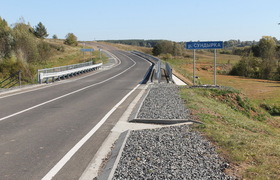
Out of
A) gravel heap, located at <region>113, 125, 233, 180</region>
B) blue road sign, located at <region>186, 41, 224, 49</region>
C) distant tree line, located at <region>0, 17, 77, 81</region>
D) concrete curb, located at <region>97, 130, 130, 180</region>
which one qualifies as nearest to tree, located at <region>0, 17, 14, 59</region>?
distant tree line, located at <region>0, 17, 77, 81</region>

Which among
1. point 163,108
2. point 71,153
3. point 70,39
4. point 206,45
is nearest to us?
point 71,153

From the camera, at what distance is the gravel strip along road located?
5078 millimetres

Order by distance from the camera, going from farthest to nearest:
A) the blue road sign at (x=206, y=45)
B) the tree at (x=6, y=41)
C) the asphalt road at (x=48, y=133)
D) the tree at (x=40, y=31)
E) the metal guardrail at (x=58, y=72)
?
the tree at (x=40, y=31) → the tree at (x=6, y=41) → the metal guardrail at (x=58, y=72) → the blue road sign at (x=206, y=45) → the asphalt road at (x=48, y=133)

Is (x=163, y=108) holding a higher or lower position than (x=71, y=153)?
higher

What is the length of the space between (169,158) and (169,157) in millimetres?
63

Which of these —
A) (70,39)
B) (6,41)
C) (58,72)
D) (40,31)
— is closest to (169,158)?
(58,72)

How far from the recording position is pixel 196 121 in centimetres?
923

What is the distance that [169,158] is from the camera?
5.88 meters

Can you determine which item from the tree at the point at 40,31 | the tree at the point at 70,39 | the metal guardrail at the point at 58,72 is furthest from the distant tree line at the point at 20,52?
the tree at the point at 70,39

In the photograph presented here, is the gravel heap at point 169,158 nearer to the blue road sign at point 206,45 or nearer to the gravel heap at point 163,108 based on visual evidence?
the gravel heap at point 163,108

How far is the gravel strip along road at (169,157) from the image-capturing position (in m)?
5.08

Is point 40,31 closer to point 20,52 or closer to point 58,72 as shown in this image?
point 20,52

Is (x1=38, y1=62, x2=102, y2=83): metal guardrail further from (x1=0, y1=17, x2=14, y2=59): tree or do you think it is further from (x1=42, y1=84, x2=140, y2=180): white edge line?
(x1=0, y1=17, x2=14, y2=59): tree

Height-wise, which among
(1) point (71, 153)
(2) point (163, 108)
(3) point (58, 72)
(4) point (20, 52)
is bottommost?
(1) point (71, 153)
